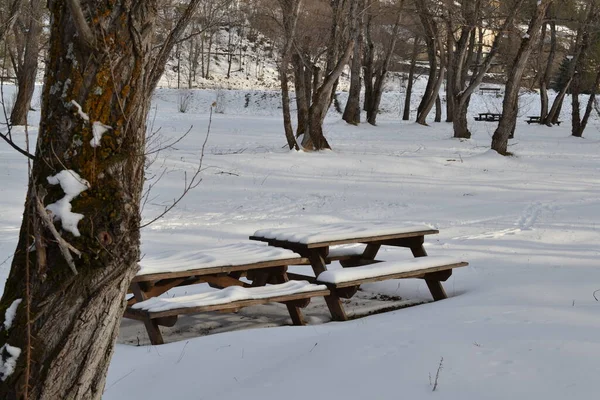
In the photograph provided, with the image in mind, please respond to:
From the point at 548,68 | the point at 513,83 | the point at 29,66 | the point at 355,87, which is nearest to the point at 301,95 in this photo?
the point at 513,83

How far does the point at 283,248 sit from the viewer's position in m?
6.64

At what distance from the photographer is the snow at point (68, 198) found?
263 centimetres

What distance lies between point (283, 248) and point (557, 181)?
1024 cm

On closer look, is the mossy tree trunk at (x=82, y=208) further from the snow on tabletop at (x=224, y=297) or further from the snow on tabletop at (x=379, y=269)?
the snow on tabletop at (x=379, y=269)

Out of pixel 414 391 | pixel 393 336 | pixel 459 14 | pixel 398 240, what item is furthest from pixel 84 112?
pixel 459 14

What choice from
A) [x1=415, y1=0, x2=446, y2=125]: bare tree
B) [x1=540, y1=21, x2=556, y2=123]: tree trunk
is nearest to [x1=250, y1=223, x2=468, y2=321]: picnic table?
[x1=415, y1=0, x2=446, y2=125]: bare tree

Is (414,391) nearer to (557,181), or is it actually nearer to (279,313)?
(279,313)

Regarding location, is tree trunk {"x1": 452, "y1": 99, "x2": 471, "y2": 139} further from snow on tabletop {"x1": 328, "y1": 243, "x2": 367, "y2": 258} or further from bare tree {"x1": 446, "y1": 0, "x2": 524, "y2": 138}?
snow on tabletop {"x1": 328, "y1": 243, "x2": 367, "y2": 258}

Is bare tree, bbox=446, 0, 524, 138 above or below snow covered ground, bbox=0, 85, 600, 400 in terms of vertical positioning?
above

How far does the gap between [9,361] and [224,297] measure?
2.65 meters

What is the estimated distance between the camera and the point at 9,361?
2596 mm

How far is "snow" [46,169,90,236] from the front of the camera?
8.62ft

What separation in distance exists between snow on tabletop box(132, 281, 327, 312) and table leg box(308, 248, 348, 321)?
350 millimetres

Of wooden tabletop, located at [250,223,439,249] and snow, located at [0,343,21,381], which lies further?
wooden tabletop, located at [250,223,439,249]
